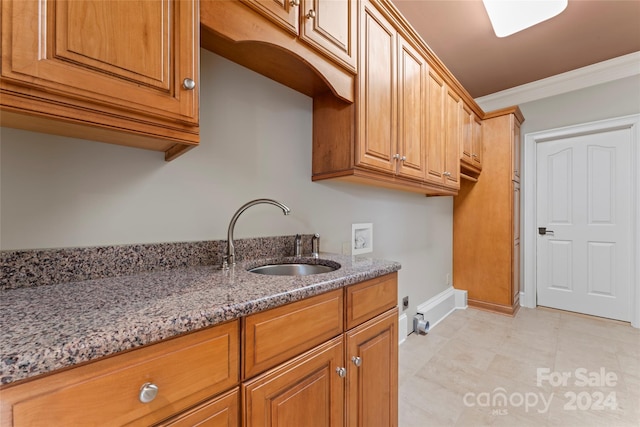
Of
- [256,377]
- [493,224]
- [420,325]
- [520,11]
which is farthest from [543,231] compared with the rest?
[256,377]

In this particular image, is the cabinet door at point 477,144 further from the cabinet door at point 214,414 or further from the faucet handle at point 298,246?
the cabinet door at point 214,414

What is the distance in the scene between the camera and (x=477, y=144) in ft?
9.78

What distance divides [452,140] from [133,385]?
8.11 feet

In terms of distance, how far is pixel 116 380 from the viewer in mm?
514

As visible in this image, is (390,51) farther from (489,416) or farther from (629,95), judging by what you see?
(629,95)

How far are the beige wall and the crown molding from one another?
2.48 m

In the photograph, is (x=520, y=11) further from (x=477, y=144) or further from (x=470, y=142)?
(x=477, y=144)

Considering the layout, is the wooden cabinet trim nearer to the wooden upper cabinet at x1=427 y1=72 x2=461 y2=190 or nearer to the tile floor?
the wooden upper cabinet at x1=427 y1=72 x2=461 y2=190

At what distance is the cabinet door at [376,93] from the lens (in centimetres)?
142

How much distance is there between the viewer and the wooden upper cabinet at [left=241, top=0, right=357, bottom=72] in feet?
3.42

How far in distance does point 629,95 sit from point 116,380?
418 centimetres

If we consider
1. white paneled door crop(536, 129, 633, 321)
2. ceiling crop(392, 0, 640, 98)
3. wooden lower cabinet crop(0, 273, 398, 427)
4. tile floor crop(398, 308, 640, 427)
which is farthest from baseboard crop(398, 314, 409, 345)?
ceiling crop(392, 0, 640, 98)

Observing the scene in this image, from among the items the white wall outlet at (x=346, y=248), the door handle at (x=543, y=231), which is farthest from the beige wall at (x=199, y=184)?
the door handle at (x=543, y=231)

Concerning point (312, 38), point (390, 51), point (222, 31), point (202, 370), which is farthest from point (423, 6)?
point (202, 370)
